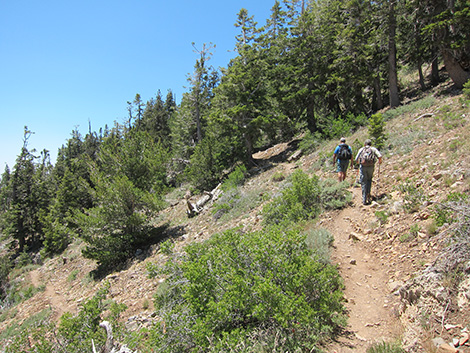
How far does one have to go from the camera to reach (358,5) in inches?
716

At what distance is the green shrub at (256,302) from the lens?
377 centimetres

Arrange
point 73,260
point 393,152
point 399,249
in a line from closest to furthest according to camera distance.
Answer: point 399,249 < point 393,152 < point 73,260

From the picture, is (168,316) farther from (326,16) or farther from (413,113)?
(326,16)

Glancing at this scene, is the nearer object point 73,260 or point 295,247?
point 295,247

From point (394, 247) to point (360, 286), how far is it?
4.13 feet

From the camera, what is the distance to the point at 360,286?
5.26 meters

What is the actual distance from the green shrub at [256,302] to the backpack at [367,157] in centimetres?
427

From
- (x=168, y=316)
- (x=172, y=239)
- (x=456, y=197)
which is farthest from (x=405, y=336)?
(x=172, y=239)

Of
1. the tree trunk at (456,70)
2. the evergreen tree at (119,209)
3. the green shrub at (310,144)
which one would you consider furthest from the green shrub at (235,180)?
the tree trunk at (456,70)

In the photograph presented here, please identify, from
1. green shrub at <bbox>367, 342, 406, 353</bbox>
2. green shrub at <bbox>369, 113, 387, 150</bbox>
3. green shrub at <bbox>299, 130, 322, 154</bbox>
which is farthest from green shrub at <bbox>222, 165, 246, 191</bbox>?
green shrub at <bbox>367, 342, 406, 353</bbox>

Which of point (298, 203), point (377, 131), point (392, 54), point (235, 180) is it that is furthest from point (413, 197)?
point (392, 54)

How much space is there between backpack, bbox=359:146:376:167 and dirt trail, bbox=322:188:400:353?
1.33 meters

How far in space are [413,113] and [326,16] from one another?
12501 millimetres

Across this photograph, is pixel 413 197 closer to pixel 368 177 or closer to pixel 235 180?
pixel 368 177
